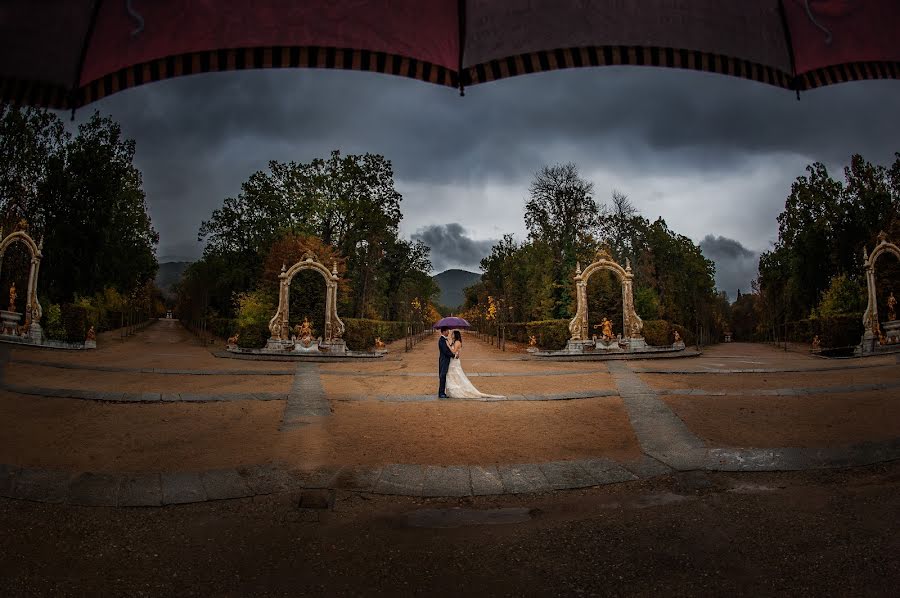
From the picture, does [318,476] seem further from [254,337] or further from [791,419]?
[254,337]

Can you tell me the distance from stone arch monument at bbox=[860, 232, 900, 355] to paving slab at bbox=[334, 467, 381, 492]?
660 inches

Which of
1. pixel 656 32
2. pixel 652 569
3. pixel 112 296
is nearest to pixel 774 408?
pixel 652 569

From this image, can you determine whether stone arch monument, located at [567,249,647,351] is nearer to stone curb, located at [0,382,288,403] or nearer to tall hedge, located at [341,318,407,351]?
tall hedge, located at [341,318,407,351]

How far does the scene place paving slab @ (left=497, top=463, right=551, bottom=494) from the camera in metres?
5.04

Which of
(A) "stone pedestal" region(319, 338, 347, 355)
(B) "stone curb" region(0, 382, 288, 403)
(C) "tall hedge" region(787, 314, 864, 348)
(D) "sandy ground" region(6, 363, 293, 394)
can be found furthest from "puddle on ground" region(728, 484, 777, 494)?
(A) "stone pedestal" region(319, 338, 347, 355)

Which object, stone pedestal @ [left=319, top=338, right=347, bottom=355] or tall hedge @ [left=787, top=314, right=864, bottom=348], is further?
stone pedestal @ [left=319, top=338, right=347, bottom=355]

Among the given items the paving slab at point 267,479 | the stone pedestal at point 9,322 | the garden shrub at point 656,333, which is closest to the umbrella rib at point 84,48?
the paving slab at point 267,479

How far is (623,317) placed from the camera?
21.5 m

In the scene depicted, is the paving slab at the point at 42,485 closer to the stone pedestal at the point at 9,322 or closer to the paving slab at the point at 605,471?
the paving slab at the point at 605,471

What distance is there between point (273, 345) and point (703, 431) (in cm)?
1755

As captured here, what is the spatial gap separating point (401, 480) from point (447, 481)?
0.52 metres

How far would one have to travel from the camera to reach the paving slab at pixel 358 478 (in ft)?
16.4

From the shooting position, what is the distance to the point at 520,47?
1.85m

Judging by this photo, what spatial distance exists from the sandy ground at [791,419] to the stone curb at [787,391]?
26cm
